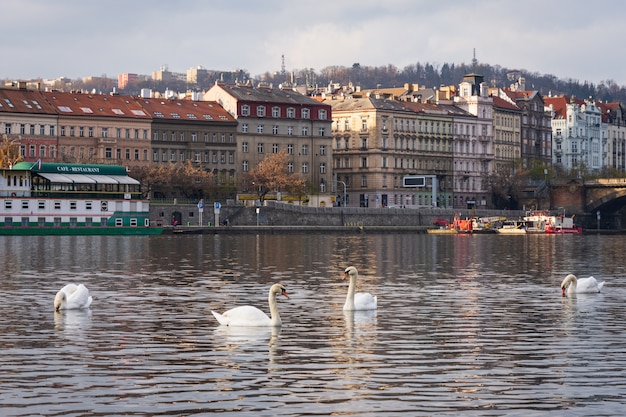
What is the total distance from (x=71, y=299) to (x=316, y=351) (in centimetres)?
1002

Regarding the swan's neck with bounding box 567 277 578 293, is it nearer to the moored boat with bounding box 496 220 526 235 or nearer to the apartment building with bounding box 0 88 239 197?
the apartment building with bounding box 0 88 239 197

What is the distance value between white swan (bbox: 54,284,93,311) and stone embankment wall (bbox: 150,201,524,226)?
338ft

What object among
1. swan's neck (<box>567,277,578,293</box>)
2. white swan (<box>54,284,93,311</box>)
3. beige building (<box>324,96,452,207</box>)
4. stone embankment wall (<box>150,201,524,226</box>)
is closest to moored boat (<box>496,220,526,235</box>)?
stone embankment wall (<box>150,201,524,226</box>)

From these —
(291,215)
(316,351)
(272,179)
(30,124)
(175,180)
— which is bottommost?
(316,351)

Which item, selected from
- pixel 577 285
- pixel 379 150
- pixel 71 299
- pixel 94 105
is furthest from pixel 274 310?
pixel 379 150

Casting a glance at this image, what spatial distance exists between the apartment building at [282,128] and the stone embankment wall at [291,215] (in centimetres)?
1212

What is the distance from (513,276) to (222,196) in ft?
331

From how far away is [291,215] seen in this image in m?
149

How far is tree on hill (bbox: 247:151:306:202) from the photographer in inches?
6161

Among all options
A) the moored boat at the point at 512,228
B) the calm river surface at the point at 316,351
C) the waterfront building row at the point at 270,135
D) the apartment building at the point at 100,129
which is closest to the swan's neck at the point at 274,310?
the calm river surface at the point at 316,351

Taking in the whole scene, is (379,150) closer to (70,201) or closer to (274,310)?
(70,201)

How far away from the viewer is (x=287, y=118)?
6722 inches

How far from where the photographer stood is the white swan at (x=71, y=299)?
3450 centimetres

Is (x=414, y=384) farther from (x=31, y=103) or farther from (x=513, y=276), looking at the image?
(x=31, y=103)
